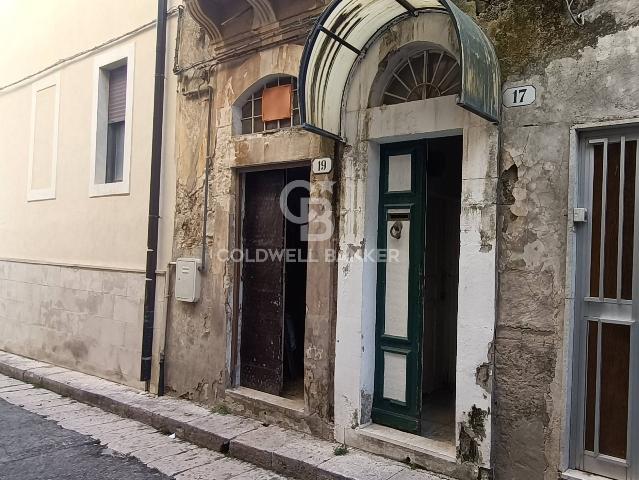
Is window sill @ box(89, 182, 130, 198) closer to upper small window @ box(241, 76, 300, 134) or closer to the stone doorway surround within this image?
upper small window @ box(241, 76, 300, 134)

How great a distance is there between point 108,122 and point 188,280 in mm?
3526

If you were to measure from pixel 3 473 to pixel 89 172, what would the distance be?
490 centimetres

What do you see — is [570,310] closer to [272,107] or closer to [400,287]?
[400,287]

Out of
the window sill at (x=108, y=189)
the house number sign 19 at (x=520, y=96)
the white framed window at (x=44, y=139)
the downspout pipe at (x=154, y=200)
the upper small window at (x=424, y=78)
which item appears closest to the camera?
the house number sign 19 at (x=520, y=96)

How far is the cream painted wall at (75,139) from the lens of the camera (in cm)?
752

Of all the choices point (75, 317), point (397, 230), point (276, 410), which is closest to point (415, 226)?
point (397, 230)

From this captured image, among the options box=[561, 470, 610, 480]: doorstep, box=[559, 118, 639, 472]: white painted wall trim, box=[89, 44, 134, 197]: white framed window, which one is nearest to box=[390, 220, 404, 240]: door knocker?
box=[559, 118, 639, 472]: white painted wall trim

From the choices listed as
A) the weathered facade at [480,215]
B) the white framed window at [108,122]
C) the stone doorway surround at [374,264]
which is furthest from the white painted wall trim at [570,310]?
the white framed window at [108,122]

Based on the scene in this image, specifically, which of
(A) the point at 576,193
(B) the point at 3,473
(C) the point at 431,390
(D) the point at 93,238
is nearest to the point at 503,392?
(A) the point at 576,193

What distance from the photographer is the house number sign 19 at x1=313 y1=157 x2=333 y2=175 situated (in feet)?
17.4

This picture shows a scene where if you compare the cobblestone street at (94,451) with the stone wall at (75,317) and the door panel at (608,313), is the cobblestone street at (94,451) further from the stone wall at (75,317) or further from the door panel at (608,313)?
the door panel at (608,313)

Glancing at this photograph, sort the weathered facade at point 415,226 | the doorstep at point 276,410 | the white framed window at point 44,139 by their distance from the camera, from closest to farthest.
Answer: the weathered facade at point 415,226 < the doorstep at point 276,410 < the white framed window at point 44,139

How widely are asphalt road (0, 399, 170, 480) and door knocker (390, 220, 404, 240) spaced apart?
2997 mm

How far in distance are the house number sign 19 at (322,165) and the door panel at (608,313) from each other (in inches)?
91.0
